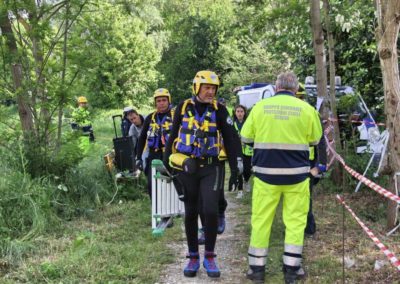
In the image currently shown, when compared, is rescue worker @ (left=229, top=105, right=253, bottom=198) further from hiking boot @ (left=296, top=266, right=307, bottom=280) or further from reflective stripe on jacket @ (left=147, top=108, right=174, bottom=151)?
hiking boot @ (left=296, top=266, right=307, bottom=280)

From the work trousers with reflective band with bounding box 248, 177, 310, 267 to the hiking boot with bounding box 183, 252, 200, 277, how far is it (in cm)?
66

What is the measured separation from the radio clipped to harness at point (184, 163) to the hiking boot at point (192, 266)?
89 cm

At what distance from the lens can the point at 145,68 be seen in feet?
106

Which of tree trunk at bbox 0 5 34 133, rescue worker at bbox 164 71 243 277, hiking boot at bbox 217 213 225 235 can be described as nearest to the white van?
tree trunk at bbox 0 5 34 133

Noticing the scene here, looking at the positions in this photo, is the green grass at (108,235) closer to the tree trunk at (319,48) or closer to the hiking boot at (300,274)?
the hiking boot at (300,274)

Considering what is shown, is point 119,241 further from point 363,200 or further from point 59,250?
point 363,200

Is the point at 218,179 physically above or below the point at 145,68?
below

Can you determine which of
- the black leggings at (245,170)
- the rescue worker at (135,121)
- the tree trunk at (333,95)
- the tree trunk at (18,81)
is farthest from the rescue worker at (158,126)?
the tree trunk at (333,95)

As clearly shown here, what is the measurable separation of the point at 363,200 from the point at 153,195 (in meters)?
3.35

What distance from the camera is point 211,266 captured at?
189 inches

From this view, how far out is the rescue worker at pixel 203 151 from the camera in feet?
15.2

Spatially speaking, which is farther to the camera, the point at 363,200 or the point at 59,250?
the point at 363,200

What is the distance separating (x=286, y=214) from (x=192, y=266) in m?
1.11

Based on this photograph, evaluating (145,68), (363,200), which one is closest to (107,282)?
(363,200)
